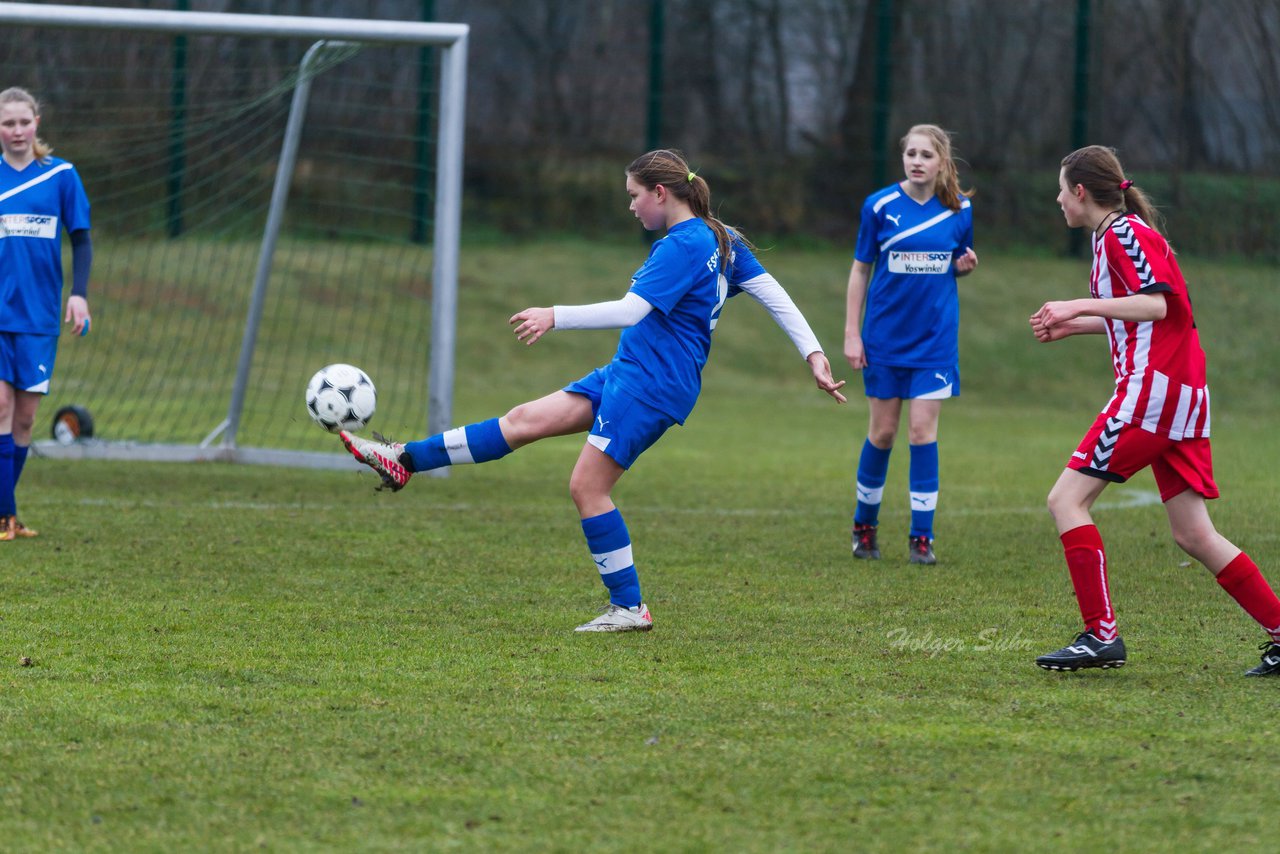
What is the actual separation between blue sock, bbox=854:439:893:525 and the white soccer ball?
2433mm

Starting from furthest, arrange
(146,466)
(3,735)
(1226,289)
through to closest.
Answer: (1226,289) → (146,466) → (3,735)

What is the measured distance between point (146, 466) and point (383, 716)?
6610 millimetres

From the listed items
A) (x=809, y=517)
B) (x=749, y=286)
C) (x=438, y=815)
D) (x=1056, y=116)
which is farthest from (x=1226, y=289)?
(x=438, y=815)

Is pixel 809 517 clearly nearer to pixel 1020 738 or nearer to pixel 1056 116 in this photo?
pixel 1020 738

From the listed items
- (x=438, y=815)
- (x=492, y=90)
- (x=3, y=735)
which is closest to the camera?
(x=438, y=815)

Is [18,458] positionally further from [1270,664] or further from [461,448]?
[1270,664]

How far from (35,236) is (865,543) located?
408cm

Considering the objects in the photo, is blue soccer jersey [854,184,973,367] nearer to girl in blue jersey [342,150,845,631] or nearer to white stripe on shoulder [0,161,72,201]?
girl in blue jersey [342,150,845,631]

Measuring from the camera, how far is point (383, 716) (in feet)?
13.0

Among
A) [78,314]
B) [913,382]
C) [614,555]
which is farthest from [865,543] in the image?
[78,314]

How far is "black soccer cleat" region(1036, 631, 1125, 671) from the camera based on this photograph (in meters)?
4.54

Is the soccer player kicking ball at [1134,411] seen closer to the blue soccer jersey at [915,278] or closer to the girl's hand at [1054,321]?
the girl's hand at [1054,321]

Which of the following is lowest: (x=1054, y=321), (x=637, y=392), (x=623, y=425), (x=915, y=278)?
(x=623, y=425)

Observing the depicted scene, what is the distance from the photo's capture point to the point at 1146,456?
177 inches
